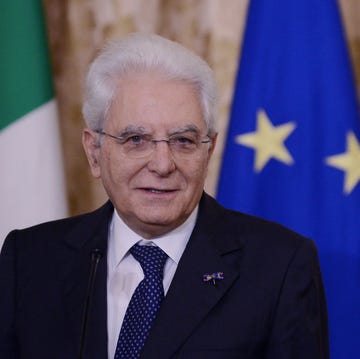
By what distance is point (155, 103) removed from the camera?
1630 millimetres

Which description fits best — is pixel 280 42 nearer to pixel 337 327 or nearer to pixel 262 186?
pixel 262 186

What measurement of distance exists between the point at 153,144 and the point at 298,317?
510 mm

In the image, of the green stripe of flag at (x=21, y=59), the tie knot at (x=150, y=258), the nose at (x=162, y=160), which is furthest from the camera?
the green stripe of flag at (x=21, y=59)

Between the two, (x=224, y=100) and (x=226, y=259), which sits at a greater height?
(x=224, y=100)

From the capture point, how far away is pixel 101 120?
1735 millimetres

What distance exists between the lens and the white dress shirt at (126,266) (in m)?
1.74

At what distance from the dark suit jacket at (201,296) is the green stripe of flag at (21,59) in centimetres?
68

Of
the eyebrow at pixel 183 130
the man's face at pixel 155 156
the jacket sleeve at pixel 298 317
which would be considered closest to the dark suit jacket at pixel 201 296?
the jacket sleeve at pixel 298 317

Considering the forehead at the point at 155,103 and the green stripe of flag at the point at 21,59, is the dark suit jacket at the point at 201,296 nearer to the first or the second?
the forehead at the point at 155,103

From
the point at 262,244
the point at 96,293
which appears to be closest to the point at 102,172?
the point at 96,293

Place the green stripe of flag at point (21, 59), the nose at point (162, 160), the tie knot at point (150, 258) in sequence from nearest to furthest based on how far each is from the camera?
the nose at point (162, 160) → the tie knot at point (150, 258) → the green stripe of flag at point (21, 59)

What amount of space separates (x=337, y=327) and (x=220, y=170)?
2.22 ft

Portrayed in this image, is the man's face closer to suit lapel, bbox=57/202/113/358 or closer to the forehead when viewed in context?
the forehead

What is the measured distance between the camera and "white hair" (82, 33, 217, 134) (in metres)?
1.67
